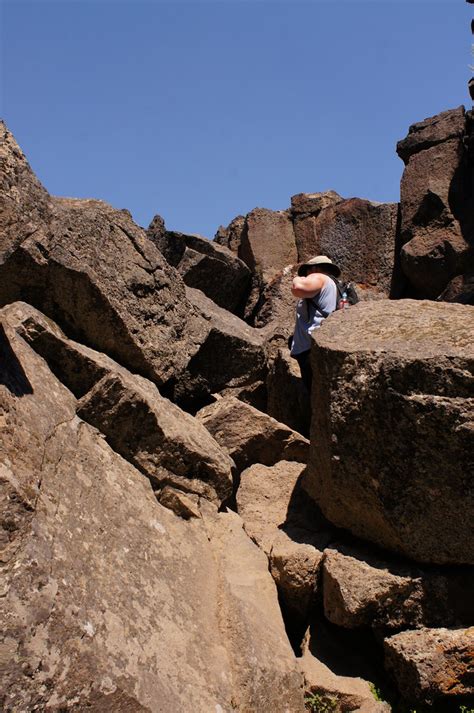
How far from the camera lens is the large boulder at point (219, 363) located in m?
6.95

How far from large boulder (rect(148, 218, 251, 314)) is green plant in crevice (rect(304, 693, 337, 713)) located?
5569 mm

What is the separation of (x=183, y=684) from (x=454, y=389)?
2.24 meters

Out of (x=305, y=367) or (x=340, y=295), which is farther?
(x=340, y=295)

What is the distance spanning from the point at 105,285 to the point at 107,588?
265cm

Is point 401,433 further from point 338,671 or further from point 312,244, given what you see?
point 312,244

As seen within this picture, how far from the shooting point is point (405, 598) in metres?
5.00

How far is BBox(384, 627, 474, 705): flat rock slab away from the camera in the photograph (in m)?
4.68

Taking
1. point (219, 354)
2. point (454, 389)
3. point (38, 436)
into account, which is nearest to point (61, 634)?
point (38, 436)

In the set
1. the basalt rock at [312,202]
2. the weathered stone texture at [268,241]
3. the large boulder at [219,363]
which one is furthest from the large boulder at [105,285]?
the basalt rock at [312,202]

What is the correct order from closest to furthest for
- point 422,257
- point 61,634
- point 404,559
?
point 61,634 < point 404,559 < point 422,257

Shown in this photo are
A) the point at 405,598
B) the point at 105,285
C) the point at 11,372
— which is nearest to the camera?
the point at 11,372

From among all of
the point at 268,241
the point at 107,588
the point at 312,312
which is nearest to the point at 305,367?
the point at 312,312

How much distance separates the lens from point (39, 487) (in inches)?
165

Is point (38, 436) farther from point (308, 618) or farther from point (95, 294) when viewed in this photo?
point (308, 618)
